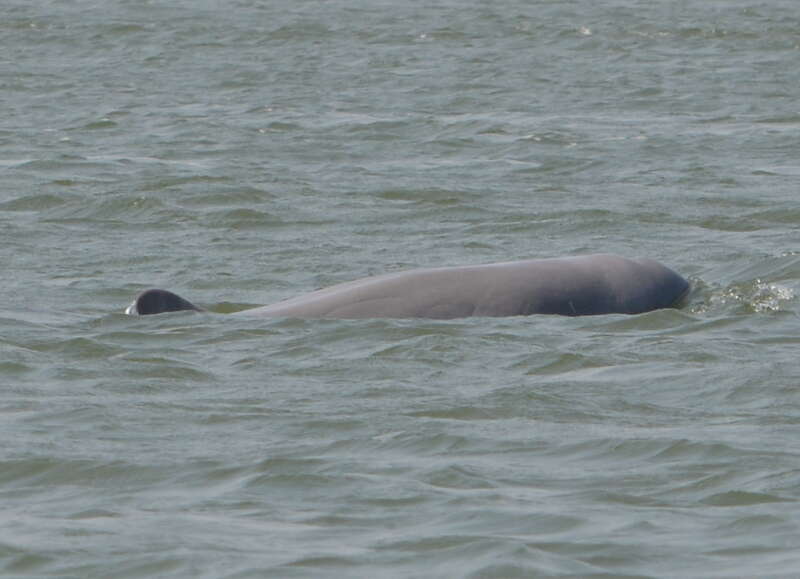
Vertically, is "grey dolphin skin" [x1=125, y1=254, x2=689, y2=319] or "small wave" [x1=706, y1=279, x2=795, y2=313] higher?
"grey dolphin skin" [x1=125, y1=254, x2=689, y2=319]

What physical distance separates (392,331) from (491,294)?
2.72 feet

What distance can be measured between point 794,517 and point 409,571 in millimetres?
1685

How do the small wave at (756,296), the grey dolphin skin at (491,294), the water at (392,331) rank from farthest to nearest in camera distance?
the small wave at (756,296)
the grey dolphin skin at (491,294)
the water at (392,331)

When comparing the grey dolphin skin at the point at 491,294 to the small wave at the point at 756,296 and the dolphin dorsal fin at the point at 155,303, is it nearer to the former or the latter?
the dolphin dorsal fin at the point at 155,303

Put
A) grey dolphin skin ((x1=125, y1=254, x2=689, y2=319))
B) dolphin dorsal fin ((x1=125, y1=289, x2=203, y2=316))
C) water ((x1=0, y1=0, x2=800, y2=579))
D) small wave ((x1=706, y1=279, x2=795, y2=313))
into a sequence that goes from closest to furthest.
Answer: water ((x1=0, y1=0, x2=800, y2=579)) → grey dolphin skin ((x1=125, y1=254, x2=689, y2=319)) → dolphin dorsal fin ((x1=125, y1=289, x2=203, y2=316)) → small wave ((x1=706, y1=279, x2=795, y2=313))

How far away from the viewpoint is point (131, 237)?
56.7 feet

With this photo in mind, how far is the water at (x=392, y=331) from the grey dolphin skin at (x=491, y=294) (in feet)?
0.70

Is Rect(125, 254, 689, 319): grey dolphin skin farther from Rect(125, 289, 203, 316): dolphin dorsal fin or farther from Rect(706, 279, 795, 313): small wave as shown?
Rect(706, 279, 795, 313): small wave

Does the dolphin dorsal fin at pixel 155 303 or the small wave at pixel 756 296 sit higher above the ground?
the dolphin dorsal fin at pixel 155 303

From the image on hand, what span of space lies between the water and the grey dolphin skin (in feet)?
0.70

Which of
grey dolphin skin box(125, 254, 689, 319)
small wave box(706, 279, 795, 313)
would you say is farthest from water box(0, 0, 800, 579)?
grey dolphin skin box(125, 254, 689, 319)

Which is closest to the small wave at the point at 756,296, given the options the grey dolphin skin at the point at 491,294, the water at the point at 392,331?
the water at the point at 392,331

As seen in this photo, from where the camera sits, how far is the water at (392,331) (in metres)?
8.04

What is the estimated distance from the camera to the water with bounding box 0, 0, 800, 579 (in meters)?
8.04
